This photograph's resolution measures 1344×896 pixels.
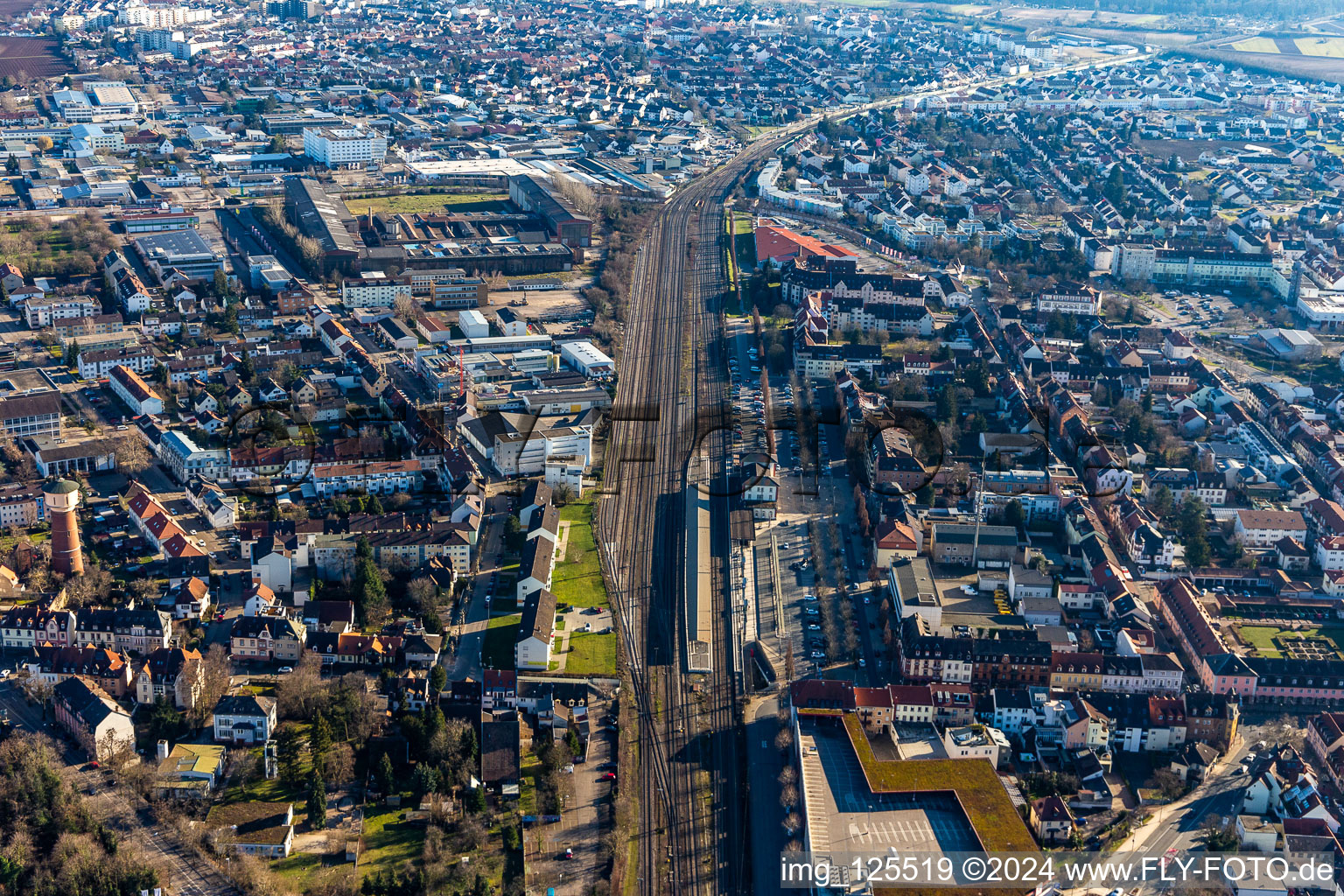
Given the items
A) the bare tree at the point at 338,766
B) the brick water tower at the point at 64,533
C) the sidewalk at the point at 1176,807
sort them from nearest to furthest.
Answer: the sidewalk at the point at 1176,807
the bare tree at the point at 338,766
the brick water tower at the point at 64,533

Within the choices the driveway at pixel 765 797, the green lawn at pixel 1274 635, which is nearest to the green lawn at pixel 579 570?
the driveway at pixel 765 797

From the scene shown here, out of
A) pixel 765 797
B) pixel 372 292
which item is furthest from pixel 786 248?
pixel 765 797

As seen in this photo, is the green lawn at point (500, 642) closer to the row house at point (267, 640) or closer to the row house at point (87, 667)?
the row house at point (267, 640)

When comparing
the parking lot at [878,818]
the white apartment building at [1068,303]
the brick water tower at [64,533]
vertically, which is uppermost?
the white apartment building at [1068,303]

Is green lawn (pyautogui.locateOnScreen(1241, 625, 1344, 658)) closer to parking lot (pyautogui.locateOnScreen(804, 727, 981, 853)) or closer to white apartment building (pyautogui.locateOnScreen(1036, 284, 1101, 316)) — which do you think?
parking lot (pyautogui.locateOnScreen(804, 727, 981, 853))

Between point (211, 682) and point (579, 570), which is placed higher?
point (579, 570)

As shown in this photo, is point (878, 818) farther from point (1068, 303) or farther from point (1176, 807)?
point (1068, 303)
